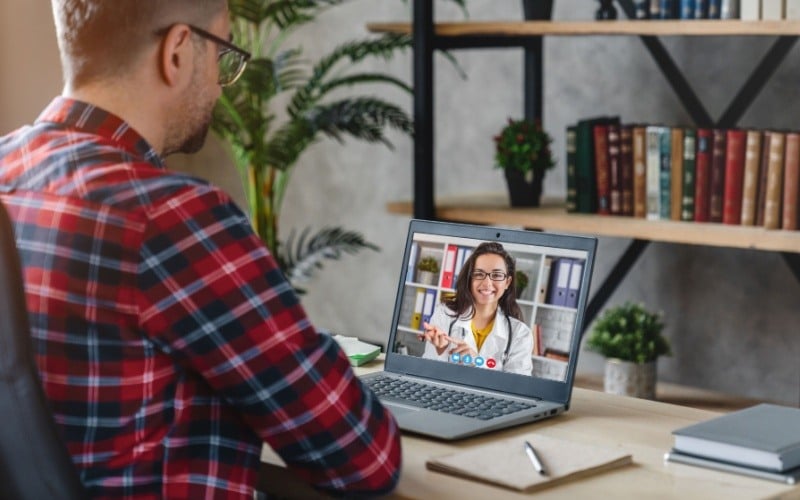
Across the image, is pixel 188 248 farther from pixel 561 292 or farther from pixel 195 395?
pixel 561 292

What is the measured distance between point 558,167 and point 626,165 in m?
0.60

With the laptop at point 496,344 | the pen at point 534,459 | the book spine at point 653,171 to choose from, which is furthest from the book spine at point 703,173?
the pen at point 534,459

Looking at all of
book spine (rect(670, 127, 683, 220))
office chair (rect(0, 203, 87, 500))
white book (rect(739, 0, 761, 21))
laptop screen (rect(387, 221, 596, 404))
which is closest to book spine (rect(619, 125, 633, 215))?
book spine (rect(670, 127, 683, 220))

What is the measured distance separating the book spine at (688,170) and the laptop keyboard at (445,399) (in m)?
1.55

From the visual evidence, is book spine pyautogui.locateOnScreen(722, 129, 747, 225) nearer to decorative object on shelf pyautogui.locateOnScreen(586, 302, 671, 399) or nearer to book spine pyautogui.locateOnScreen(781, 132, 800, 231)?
Result: book spine pyautogui.locateOnScreen(781, 132, 800, 231)

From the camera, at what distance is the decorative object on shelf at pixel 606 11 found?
3326 millimetres

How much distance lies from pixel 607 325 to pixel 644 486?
2001mm

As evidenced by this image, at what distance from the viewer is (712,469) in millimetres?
1423

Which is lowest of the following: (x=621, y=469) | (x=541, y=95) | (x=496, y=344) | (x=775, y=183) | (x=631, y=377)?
(x=631, y=377)

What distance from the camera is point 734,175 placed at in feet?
10.1

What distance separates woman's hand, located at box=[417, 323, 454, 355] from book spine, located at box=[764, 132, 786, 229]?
1463 mm

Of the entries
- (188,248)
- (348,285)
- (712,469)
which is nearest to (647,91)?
(348,285)

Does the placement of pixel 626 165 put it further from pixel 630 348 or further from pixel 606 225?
pixel 630 348

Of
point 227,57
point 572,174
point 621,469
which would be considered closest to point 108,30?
point 227,57
